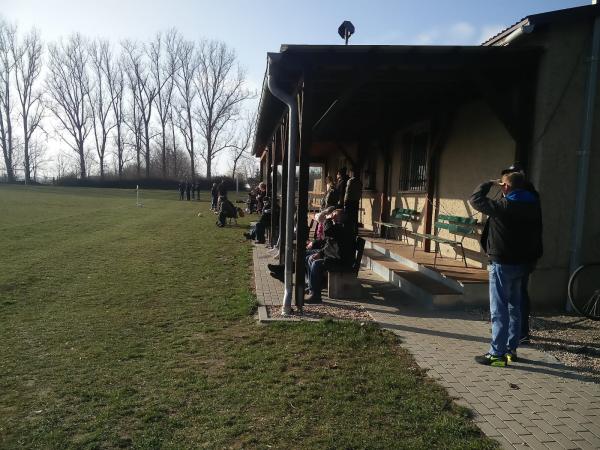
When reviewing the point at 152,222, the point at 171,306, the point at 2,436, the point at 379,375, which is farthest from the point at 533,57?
the point at 152,222

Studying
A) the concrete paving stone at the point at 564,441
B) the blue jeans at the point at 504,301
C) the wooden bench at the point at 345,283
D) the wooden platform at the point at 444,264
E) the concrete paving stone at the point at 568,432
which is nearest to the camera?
the concrete paving stone at the point at 564,441

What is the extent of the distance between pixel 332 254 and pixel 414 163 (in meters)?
4.86

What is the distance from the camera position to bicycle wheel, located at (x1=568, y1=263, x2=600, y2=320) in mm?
5676

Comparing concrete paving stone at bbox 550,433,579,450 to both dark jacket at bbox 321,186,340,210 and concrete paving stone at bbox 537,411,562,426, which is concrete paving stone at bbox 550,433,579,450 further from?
dark jacket at bbox 321,186,340,210

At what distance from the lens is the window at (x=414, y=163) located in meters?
9.99

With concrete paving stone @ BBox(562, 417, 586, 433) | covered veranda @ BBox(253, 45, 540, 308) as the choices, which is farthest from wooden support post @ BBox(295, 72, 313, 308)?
concrete paving stone @ BBox(562, 417, 586, 433)

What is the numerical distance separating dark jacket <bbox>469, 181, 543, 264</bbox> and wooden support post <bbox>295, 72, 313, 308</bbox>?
2.37m

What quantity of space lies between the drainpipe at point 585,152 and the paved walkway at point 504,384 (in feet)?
5.19

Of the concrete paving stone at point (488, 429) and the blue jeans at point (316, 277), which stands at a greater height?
the blue jeans at point (316, 277)

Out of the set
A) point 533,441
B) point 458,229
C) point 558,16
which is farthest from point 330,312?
point 558,16

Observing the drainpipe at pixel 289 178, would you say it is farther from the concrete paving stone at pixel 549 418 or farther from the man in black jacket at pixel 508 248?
the concrete paving stone at pixel 549 418

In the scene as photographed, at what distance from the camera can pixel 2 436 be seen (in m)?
3.02

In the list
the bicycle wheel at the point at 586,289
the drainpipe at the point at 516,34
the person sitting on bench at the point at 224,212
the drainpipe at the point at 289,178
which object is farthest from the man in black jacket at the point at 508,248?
→ the person sitting on bench at the point at 224,212

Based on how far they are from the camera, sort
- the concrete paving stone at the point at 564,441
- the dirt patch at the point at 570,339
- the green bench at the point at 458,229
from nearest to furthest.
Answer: the concrete paving stone at the point at 564,441, the dirt patch at the point at 570,339, the green bench at the point at 458,229
